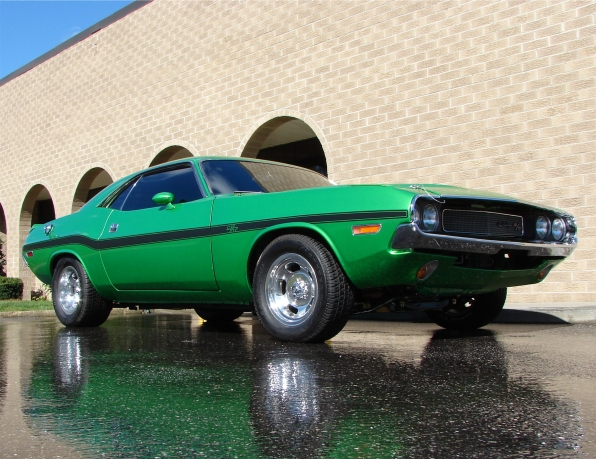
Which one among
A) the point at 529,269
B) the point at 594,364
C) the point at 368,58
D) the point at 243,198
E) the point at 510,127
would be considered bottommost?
the point at 594,364

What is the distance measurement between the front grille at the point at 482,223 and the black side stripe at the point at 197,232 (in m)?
0.45

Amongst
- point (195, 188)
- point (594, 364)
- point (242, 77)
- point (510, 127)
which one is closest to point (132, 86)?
point (242, 77)

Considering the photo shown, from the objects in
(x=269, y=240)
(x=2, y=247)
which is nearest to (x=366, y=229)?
(x=269, y=240)

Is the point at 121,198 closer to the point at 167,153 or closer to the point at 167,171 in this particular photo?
the point at 167,171

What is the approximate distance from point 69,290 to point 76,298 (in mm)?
173

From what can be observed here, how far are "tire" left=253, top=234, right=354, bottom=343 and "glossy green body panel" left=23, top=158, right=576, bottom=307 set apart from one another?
108 millimetres

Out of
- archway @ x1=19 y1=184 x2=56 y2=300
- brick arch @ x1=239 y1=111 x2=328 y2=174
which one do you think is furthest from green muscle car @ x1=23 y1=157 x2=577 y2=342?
archway @ x1=19 y1=184 x2=56 y2=300

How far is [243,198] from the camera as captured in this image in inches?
221

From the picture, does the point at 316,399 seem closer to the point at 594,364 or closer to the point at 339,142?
the point at 594,364

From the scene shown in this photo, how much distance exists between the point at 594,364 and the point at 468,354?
752 millimetres

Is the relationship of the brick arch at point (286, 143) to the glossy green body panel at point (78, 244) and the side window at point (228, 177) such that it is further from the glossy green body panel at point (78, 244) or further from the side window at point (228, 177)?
the side window at point (228, 177)

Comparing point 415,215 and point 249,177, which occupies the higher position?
point 249,177

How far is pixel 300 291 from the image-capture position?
5.20 metres

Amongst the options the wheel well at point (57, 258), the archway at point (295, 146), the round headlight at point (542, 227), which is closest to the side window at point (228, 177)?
the wheel well at point (57, 258)
